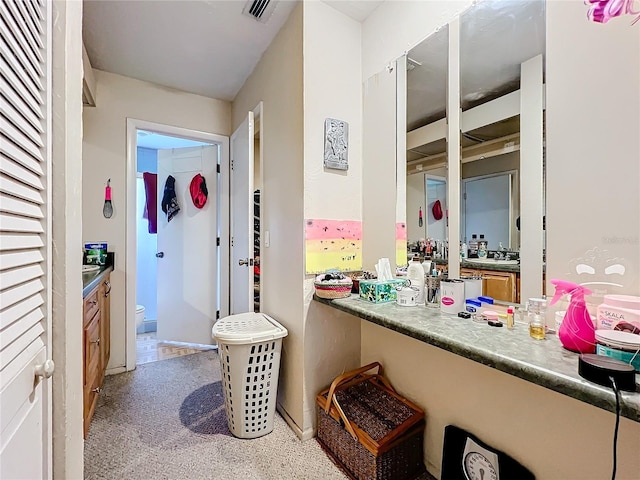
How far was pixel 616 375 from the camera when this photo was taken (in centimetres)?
65

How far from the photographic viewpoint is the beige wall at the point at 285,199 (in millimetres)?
1755

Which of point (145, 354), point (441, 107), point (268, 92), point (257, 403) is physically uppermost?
point (268, 92)

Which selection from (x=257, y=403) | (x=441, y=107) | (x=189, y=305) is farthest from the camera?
(x=189, y=305)

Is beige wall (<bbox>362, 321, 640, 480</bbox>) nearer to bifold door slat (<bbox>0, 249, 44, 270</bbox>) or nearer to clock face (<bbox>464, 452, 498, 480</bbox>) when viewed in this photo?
clock face (<bbox>464, 452, 498, 480</bbox>)

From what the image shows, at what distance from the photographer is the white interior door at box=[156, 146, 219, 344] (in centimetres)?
323

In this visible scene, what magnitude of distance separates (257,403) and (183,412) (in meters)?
0.61

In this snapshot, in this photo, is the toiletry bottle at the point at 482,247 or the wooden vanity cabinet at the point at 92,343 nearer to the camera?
the toiletry bottle at the point at 482,247

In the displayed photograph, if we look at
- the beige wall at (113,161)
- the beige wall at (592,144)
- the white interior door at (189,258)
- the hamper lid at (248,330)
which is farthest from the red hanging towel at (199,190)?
the beige wall at (592,144)

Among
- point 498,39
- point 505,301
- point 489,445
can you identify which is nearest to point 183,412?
point 489,445

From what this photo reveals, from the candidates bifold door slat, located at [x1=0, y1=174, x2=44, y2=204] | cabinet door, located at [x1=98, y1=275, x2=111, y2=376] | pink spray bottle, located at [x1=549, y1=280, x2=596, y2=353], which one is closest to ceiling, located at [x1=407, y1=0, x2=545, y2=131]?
pink spray bottle, located at [x1=549, y1=280, x2=596, y2=353]

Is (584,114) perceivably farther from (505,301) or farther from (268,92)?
(268,92)

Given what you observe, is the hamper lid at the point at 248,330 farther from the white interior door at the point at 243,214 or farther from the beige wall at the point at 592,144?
the beige wall at the point at 592,144

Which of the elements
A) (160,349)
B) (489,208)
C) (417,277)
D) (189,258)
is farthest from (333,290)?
(160,349)

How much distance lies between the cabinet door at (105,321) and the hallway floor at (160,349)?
0.44 metres
